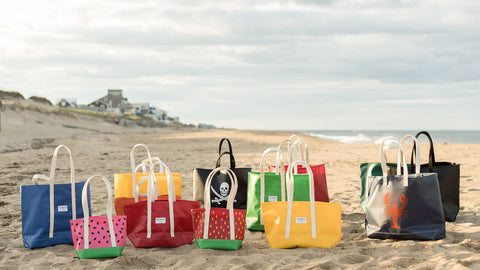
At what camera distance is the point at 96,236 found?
4.36 metres

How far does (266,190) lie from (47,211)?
8.17 ft

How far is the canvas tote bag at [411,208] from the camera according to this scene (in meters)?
4.66

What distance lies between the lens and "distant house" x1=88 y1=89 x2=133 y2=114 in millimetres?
110062

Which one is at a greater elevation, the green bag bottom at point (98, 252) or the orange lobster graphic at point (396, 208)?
the orange lobster graphic at point (396, 208)

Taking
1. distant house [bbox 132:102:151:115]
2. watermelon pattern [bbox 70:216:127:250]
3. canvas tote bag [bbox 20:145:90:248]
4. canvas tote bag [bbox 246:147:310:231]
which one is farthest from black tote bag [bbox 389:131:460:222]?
distant house [bbox 132:102:151:115]

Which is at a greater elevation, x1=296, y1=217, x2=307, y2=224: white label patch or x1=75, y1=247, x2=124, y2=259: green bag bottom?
x1=296, y1=217, x2=307, y2=224: white label patch

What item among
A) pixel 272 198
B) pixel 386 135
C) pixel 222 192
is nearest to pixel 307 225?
pixel 272 198

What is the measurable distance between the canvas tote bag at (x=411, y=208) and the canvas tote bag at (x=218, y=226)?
1597 millimetres

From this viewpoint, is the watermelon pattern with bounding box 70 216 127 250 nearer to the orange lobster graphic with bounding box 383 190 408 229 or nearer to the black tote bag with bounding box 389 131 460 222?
the orange lobster graphic with bounding box 383 190 408 229

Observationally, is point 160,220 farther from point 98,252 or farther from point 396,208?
point 396,208

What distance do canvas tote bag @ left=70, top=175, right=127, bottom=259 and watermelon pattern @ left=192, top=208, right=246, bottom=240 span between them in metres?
0.80

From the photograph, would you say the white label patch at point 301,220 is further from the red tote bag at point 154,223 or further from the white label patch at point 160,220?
the white label patch at point 160,220

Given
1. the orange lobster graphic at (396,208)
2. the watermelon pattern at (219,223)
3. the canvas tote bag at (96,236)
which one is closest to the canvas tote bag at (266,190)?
the watermelon pattern at (219,223)

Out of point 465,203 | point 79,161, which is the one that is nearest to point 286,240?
point 465,203
